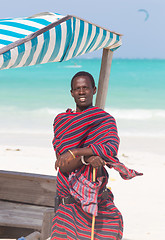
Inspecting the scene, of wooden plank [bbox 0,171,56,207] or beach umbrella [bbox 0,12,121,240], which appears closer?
beach umbrella [bbox 0,12,121,240]

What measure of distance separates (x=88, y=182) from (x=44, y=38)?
3.22ft

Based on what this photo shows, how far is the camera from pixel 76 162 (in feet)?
8.45

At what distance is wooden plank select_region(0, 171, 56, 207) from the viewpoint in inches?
164

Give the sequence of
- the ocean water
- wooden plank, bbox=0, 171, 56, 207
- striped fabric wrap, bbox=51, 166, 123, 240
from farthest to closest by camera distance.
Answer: the ocean water, wooden plank, bbox=0, 171, 56, 207, striped fabric wrap, bbox=51, 166, 123, 240

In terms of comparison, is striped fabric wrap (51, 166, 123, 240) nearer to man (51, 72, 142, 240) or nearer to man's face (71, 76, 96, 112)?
man (51, 72, 142, 240)

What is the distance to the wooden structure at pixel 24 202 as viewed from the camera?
13.3 ft

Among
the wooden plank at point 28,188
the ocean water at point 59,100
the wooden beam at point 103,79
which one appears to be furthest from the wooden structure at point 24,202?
the ocean water at point 59,100

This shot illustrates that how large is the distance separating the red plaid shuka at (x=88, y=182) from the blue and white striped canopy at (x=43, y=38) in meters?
0.50

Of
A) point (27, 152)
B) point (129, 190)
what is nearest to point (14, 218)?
point (129, 190)

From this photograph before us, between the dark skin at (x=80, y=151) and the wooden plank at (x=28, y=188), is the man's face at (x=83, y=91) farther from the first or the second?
the wooden plank at (x=28, y=188)

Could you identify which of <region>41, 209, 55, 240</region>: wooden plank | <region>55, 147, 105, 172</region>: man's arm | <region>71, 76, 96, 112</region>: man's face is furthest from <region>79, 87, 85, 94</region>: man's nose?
<region>41, 209, 55, 240</region>: wooden plank

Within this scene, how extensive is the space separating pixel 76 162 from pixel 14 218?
182 cm

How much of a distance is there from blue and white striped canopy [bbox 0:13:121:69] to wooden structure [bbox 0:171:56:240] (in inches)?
58.3

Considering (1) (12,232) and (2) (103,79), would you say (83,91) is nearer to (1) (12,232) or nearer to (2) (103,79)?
(2) (103,79)
